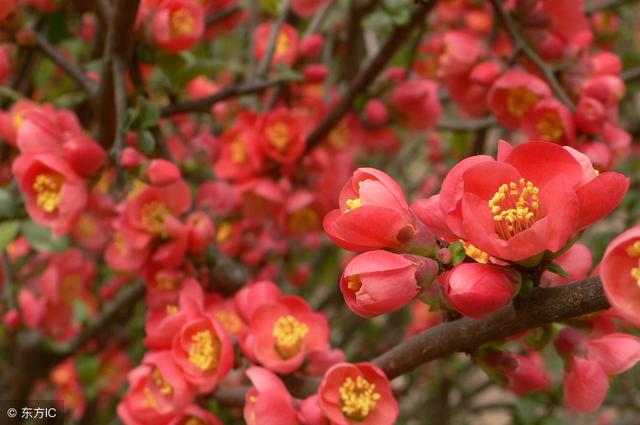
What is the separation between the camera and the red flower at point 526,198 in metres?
0.49

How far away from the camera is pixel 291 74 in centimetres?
115

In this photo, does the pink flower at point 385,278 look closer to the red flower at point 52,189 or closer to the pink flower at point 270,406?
the pink flower at point 270,406

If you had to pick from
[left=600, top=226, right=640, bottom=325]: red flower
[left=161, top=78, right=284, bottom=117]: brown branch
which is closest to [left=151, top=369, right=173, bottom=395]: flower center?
[left=161, top=78, right=284, bottom=117]: brown branch

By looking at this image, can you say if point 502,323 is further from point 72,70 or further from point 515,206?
point 72,70

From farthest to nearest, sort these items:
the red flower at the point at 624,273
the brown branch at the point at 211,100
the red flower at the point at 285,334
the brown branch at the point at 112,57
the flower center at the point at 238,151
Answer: the flower center at the point at 238,151 < the brown branch at the point at 211,100 < the brown branch at the point at 112,57 < the red flower at the point at 285,334 < the red flower at the point at 624,273

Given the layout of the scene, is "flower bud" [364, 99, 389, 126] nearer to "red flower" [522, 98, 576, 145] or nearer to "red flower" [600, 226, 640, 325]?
"red flower" [522, 98, 576, 145]

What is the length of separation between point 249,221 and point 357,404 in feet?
2.27

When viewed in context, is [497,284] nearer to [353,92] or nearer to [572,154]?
[572,154]

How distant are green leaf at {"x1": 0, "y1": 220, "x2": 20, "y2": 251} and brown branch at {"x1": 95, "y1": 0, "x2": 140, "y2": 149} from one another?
0.18 meters

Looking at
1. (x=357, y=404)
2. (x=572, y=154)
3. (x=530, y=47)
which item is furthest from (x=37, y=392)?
(x=572, y=154)

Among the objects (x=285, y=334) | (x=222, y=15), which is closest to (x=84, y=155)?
(x=285, y=334)

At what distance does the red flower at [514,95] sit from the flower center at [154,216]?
0.51 m

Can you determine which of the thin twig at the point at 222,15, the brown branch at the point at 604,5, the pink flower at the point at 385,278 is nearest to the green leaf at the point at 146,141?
the pink flower at the point at 385,278

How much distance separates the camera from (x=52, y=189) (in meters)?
0.92
